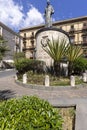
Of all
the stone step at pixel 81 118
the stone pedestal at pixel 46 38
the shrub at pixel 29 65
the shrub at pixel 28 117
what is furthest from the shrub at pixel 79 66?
the shrub at pixel 28 117

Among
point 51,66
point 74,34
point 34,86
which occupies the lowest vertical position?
point 34,86

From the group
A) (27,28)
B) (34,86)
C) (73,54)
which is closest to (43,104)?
(34,86)

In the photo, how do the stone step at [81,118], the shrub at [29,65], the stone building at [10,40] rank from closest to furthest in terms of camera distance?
the stone step at [81,118] → the shrub at [29,65] → the stone building at [10,40]

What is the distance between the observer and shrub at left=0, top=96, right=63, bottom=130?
11.8ft

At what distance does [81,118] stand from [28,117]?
8.86 ft

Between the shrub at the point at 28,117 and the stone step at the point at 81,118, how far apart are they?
1.45 m

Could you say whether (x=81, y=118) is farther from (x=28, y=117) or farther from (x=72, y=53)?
(x=72, y=53)

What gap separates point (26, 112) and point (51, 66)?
15.8 metres

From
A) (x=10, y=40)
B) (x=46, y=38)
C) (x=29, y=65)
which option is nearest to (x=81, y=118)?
(x=29, y=65)

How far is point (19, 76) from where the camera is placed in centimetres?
1888

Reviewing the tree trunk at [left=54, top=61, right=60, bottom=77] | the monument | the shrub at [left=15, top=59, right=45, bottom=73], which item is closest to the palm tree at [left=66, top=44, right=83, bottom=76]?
the tree trunk at [left=54, top=61, right=60, bottom=77]

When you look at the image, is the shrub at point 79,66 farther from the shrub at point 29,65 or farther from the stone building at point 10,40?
the stone building at point 10,40

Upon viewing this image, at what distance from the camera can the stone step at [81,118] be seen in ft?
17.7

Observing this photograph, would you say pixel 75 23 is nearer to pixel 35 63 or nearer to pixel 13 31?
pixel 13 31
